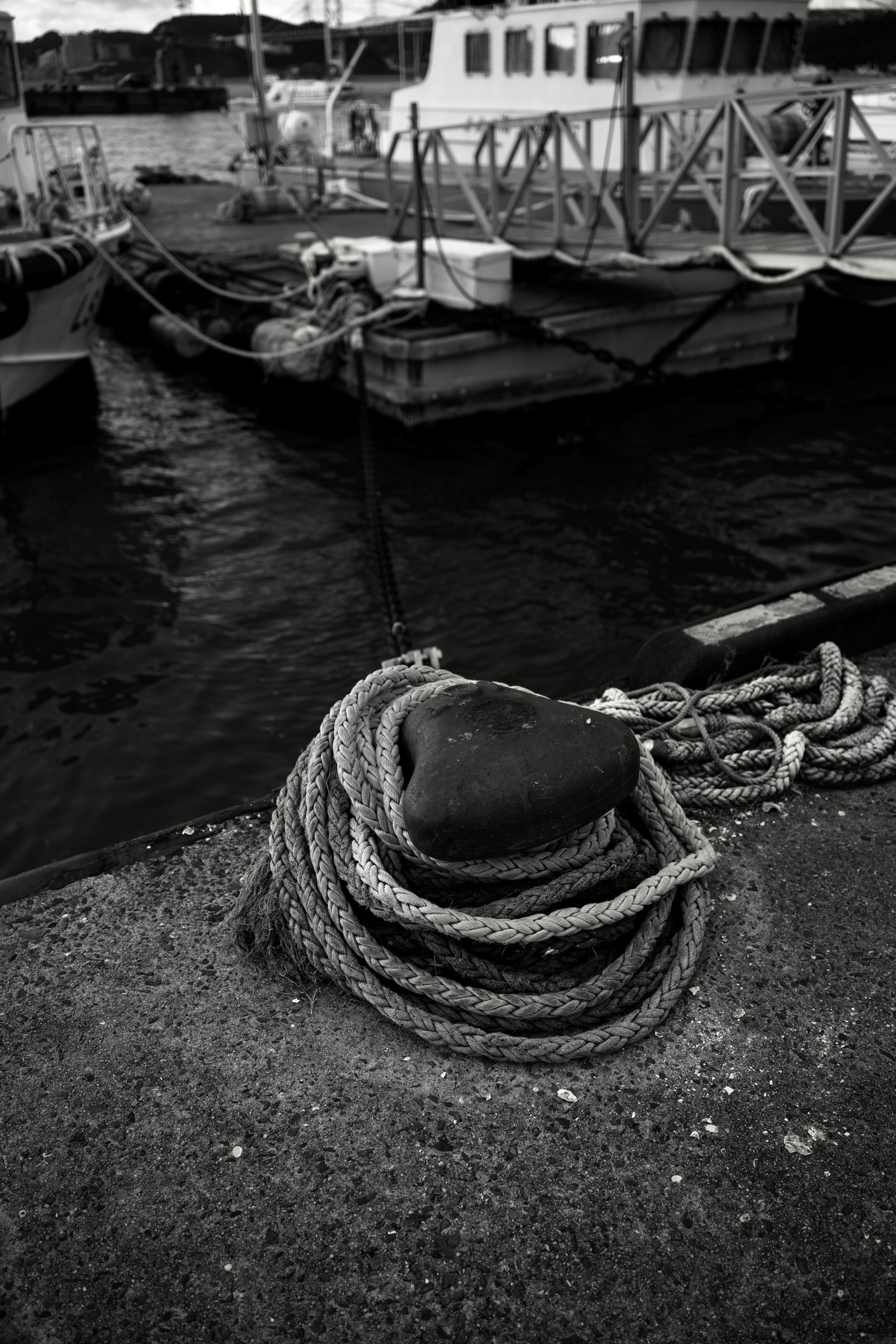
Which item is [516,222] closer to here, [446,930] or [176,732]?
[176,732]

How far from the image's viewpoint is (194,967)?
8.59 ft

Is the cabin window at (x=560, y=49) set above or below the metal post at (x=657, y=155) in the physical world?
above

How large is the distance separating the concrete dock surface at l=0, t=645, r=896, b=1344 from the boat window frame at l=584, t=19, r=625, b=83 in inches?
606

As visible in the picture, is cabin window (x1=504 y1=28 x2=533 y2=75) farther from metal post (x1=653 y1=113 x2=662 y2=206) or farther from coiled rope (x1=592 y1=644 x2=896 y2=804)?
coiled rope (x1=592 y1=644 x2=896 y2=804)

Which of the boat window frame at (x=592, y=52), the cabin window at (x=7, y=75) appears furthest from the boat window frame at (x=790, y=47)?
the cabin window at (x=7, y=75)

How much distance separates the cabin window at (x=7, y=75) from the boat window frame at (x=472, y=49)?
25.4ft

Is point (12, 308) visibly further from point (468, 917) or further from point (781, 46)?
point (781, 46)

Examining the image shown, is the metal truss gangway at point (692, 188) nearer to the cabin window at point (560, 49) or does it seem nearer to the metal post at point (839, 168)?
the metal post at point (839, 168)

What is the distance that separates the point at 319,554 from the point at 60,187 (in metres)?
8.07

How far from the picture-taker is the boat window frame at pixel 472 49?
54.9 feet

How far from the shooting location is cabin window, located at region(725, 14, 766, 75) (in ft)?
48.9

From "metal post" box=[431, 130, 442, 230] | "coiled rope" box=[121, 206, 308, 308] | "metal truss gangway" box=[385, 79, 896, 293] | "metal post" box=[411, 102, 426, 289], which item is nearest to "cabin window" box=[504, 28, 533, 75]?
"metal truss gangway" box=[385, 79, 896, 293]

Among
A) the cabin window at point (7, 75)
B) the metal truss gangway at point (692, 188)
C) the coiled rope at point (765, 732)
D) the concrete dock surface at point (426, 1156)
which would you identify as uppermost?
the cabin window at point (7, 75)

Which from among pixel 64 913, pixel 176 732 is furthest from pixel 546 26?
pixel 64 913
